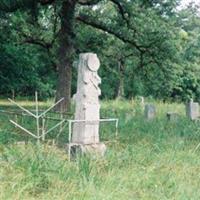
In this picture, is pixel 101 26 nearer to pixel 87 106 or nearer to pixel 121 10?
pixel 121 10

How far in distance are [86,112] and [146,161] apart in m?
1.68

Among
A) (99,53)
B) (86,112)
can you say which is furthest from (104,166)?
(99,53)

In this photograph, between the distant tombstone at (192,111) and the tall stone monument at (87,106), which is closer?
the tall stone monument at (87,106)

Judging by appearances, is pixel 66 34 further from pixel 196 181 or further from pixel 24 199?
pixel 24 199

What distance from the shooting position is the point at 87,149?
9.73 metres

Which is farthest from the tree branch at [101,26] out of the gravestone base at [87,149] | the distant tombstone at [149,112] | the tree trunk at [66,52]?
the gravestone base at [87,149]

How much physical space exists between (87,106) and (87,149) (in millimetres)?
941

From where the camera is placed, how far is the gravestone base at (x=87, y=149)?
9.43m

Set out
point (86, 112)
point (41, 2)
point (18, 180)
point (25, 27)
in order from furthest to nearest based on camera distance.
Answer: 1. point (25, 27)
2. point (41, 2)
3. point (86, 112)
4. point (18, 180)

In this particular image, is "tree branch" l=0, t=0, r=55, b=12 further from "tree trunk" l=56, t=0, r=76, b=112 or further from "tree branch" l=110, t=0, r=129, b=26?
"tree branch" l=110, t=0, r=129, b=26

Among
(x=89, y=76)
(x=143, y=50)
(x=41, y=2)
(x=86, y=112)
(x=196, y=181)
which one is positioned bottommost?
(x=196, y=181)

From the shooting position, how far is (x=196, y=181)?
8.30m

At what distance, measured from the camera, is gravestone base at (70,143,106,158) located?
943 cm

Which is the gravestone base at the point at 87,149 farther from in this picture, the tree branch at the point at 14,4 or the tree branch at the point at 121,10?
the tree branch at the point at 121,10
